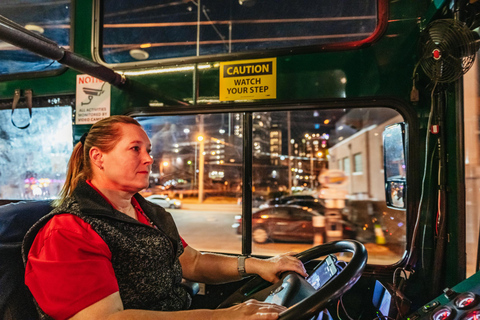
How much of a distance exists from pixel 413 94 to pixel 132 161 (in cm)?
177

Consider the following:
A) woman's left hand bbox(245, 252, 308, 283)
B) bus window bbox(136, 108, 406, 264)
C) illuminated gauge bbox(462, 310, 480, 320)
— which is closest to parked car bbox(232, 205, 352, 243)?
bus window bbox(136, 108, 406, 264)

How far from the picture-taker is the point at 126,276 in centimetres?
132

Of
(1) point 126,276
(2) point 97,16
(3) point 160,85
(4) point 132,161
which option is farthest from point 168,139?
(1) point 126,276

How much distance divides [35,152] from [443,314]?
3163mm

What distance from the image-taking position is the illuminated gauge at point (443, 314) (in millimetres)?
1169

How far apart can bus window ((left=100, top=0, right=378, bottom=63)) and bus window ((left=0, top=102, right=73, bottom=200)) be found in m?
0.75

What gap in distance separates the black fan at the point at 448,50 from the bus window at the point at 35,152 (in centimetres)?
270

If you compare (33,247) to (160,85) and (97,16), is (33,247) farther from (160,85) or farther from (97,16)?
(97,16)

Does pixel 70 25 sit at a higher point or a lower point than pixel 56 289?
higher

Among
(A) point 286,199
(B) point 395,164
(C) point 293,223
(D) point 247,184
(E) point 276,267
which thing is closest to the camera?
(E) point 276,267

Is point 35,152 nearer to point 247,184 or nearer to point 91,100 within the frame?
point 91,100

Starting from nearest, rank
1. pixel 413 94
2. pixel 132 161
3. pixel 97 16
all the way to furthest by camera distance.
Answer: pixel 132 161 → pixel 413 94 → pixel 97 16

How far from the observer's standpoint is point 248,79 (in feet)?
7.92

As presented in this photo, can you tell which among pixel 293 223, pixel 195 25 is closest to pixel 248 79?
pixel 195 25
